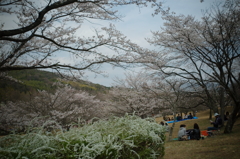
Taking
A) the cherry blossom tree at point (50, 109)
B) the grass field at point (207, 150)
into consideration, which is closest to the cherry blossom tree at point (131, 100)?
the cherry blossom tree at point (50, 109)

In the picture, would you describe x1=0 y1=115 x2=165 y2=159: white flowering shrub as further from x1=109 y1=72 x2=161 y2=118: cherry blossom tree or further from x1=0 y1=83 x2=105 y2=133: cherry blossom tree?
x1=109 y1=72 x2=161 y2=118: cherry blossom tree

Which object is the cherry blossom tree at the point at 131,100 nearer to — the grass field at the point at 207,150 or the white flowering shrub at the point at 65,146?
the grass field at the point at 207,150

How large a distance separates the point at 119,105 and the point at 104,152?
16.2 metres

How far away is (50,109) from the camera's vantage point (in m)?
11.8

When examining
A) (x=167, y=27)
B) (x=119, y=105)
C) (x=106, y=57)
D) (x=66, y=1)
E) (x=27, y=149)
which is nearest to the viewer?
(x=27, y=149)

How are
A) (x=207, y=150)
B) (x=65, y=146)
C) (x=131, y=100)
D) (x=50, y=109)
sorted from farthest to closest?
(x=131, y=100), (x=50, y=109), (x=207, y=150), (x=65, y=146)

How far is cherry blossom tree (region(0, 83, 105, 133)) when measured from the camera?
6961 mm

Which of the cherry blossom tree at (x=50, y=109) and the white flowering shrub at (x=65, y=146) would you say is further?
the cherry blossom tree at (x=50, y=109)

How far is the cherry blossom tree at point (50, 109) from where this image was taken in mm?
6961

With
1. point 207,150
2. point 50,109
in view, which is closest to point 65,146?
point 207,150

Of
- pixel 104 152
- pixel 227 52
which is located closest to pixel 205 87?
pixel 227 52

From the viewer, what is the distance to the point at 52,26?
5199mm

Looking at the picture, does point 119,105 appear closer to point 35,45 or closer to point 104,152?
point 35,45

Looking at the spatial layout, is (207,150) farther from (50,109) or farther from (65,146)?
(50,109)
